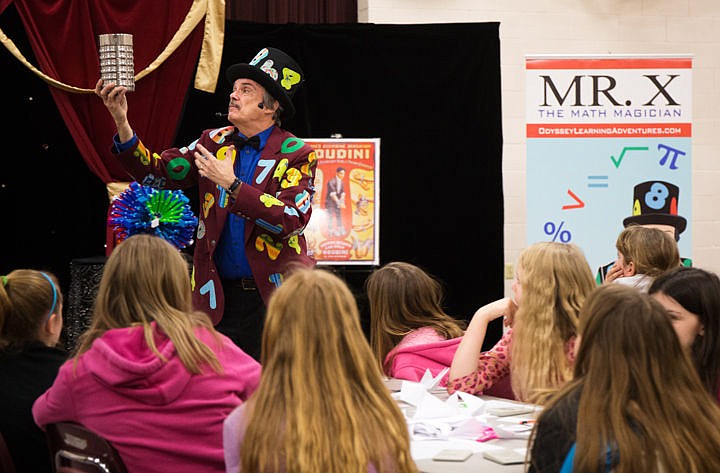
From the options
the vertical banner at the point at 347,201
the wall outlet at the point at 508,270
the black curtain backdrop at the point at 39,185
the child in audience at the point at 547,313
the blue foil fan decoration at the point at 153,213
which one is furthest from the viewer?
the wall outlet at the point at 508,270

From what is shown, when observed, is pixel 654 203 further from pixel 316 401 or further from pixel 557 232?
pixel 316 401

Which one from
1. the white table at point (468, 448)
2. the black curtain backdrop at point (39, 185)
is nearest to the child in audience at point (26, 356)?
the white table at point (468, 448)

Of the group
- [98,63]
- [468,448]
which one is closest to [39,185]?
[98,63]

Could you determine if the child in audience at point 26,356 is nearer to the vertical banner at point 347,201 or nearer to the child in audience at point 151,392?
the child in audience at point 151,392

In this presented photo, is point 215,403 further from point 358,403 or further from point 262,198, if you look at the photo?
point 262,198

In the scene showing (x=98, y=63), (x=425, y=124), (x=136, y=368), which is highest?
(x=98, y=63)

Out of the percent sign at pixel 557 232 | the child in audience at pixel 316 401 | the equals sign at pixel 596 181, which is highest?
the equals sign at pixel 596 181

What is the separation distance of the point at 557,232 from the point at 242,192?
2.53 m

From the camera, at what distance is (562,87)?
203 inches

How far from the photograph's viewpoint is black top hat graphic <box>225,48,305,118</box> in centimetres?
347

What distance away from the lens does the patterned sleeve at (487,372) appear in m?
2.87

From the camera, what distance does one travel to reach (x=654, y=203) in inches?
207

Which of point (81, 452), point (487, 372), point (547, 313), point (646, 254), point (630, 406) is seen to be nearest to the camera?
point (630, 406)

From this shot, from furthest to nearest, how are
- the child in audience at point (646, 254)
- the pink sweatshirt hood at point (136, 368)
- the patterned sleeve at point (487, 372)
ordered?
the child in audience at point (646, 254), the patterned sleeve at point (487, 372), the pink sweatshirt hood at point (136, 368)
